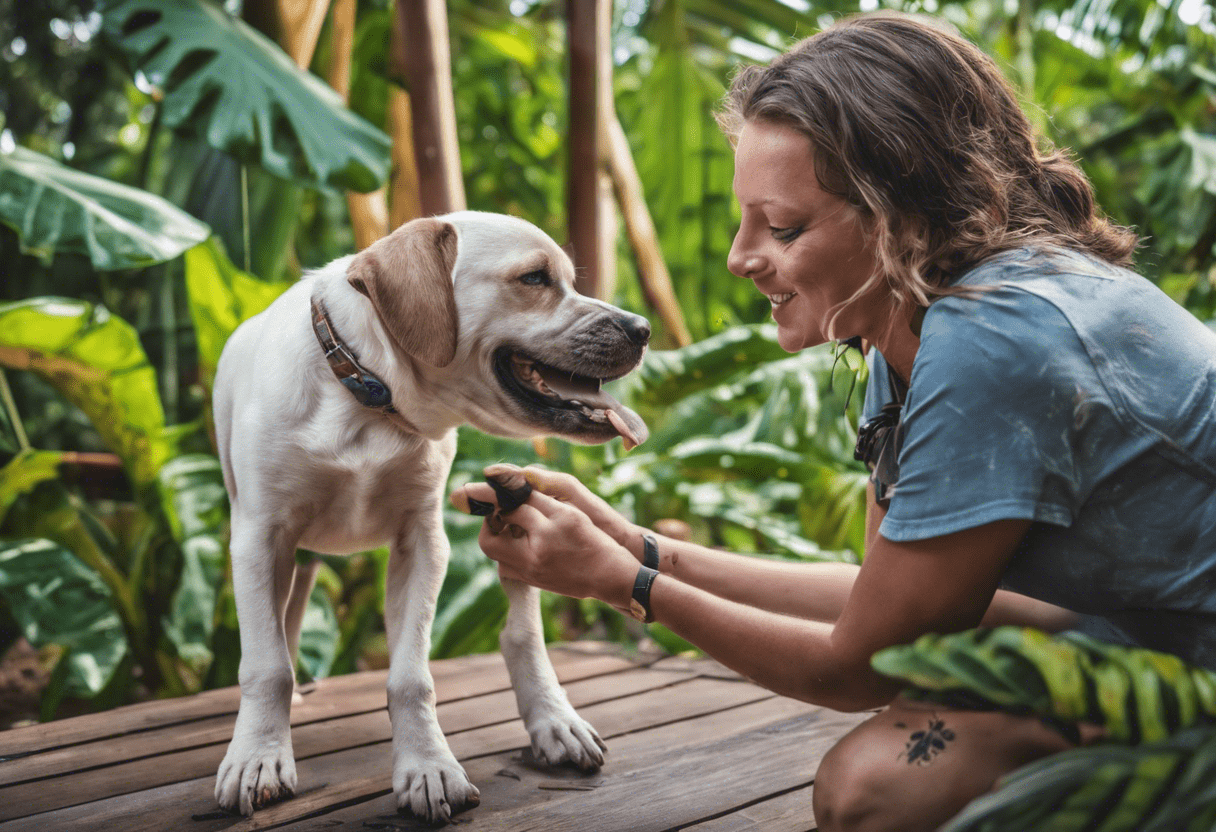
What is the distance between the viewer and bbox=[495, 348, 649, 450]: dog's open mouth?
5.80 ft

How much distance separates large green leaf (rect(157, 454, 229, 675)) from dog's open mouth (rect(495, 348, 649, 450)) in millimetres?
1493

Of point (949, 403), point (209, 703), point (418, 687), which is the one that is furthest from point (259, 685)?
point (949, 403)

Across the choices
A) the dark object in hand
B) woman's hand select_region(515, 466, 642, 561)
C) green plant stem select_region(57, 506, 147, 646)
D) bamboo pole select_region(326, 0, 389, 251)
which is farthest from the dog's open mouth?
bamboo pole select_region(326, 0, 389, 251)

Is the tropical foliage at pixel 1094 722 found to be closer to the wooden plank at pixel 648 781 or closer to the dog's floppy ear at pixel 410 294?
the wooden plank at pixel 648 781

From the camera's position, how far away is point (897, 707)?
1.31 metres

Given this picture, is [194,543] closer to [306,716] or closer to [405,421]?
[306,716]

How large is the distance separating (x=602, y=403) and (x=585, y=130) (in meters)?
2.57

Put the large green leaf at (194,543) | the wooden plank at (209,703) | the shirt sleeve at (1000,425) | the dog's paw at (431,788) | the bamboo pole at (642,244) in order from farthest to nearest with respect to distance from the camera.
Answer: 1. the bamboo pole at (642,244)
2. the large green leaf at (194,543)
3. the wooden plank at (209,703)
4. the dog's paw at (431,788)
5. the shirt sleeve at (1000,425)

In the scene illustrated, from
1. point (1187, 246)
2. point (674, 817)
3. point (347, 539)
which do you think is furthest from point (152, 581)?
point (1187, 246)

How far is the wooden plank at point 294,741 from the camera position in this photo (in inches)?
68.1

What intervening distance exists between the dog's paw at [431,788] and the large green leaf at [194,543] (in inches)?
57.4

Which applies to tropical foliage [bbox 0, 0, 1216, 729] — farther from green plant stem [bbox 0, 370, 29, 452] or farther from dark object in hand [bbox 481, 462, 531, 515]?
dark object in hand [bbox 481, 462, 531, 515]

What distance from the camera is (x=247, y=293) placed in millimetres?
2777

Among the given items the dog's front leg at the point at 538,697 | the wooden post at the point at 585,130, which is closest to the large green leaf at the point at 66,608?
the dog's front leg at the point at 538,697
